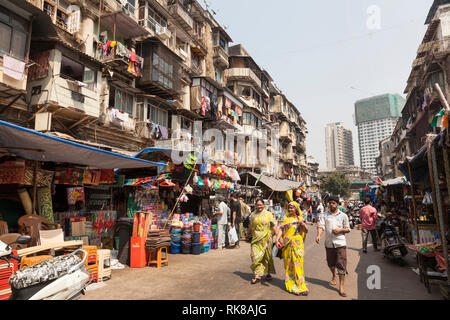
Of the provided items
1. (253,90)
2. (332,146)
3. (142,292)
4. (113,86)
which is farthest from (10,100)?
(332,146)

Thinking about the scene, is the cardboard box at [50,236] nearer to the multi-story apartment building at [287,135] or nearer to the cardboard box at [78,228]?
the cardboard box at [78,228]

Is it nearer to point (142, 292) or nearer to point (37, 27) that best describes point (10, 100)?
point (37, 27)

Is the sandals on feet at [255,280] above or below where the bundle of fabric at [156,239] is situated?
Answer: below

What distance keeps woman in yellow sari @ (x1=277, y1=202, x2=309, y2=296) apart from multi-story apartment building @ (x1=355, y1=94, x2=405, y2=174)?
118m

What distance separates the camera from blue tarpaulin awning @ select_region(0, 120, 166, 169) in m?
5.13

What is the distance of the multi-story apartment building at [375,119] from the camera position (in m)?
109

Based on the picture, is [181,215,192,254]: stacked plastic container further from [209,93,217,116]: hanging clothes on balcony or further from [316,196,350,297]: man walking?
[209,93,217,116]: hanging clothes on balcony

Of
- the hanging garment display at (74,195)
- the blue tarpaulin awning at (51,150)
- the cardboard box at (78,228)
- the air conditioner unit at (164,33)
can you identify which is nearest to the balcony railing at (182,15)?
the air conditioner unit at (164,33)

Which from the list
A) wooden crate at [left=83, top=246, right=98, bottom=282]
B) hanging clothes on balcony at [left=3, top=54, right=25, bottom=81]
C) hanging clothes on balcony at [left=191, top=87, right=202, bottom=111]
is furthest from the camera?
hanging clothes on balcony at [left=191, top=87, right=202, bottom=111]

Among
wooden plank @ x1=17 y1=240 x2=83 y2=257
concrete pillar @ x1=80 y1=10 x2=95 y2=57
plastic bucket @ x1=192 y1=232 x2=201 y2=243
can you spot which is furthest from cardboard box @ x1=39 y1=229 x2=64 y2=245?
concrete pillar @ x1=80 y1=10 x2=95 y2=57

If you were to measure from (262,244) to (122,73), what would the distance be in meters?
13.5

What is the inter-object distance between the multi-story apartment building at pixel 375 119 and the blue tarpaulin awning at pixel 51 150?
390 ft

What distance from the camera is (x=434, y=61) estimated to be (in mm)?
19578
